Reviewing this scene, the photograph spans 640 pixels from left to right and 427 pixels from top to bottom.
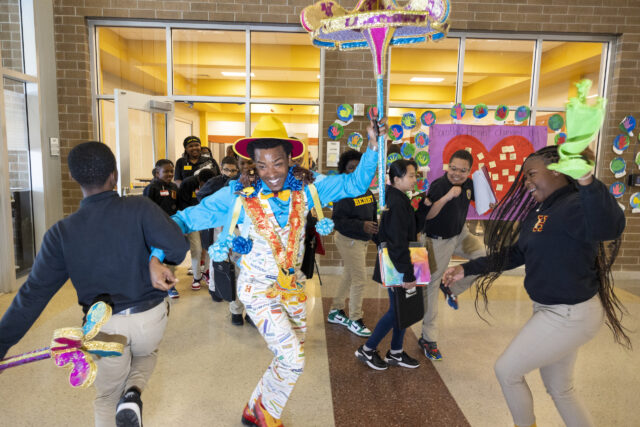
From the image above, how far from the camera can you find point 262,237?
7.32ft

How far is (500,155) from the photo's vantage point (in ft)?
19.1

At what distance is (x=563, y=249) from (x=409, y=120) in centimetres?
425

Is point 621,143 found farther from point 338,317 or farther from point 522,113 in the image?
point 338,317

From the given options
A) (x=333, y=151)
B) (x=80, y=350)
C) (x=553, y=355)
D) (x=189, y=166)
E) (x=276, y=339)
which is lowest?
(x=276, y=339)

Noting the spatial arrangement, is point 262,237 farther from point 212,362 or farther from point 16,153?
point 16,153

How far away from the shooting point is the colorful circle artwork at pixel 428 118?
19.0 ft

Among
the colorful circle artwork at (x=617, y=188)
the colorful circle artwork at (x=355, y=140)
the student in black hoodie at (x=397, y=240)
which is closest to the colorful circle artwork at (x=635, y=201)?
the colorful circle artwork at (x=617, y=188)

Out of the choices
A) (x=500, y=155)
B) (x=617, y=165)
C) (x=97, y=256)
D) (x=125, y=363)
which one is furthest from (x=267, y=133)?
(x=617, y=165)

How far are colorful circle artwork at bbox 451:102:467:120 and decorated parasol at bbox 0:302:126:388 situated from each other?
532cm

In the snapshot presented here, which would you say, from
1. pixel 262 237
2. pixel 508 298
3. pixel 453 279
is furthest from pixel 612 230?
pixel 508 298

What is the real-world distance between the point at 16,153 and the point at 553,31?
23.5 ft

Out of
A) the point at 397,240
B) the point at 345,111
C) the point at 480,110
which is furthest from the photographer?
the point at 480,110

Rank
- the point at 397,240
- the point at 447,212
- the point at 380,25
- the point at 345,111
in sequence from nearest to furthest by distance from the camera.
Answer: the point at 380,25, the point at 397,240, the point at 447,212, the point at 345,111

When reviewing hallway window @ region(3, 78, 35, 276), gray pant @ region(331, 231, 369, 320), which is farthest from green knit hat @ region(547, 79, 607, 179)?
hallway window @ region(3, 78, 35, 276)
